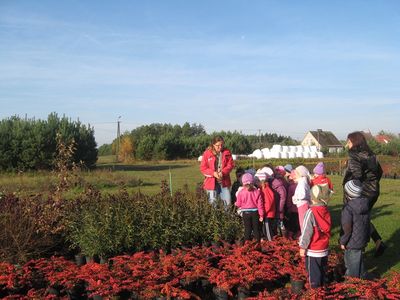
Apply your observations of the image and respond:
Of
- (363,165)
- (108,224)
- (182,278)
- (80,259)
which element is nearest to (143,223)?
(108,224)

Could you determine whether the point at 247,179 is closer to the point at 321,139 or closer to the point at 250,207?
the point at 250,207

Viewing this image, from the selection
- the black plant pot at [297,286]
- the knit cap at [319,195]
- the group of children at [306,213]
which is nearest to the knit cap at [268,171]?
the group of children at [306,213]

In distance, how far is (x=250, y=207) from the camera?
666cm

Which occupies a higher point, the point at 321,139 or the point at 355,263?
the point at 321,139

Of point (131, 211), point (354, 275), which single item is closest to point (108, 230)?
point (131, 211)

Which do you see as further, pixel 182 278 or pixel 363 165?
pixel 363 165

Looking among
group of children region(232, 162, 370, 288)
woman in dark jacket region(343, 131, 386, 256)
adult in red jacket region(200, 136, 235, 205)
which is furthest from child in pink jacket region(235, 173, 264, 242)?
woman in dark jacket region(343, 131, 386, 256)

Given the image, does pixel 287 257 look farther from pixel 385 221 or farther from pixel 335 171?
pixel 335 171

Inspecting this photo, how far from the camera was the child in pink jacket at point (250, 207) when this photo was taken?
6648mm

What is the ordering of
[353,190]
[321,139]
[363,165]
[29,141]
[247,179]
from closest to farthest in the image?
[353,190] < [363,165] < [247,179] < [29,141] < [321,139]

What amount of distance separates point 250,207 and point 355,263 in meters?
2.07

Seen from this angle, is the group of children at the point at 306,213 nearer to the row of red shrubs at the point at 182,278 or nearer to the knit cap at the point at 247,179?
the knit cap at the point at 247,179

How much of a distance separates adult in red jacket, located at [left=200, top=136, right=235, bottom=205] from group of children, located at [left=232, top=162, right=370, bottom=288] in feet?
2.06

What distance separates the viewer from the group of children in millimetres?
4531
